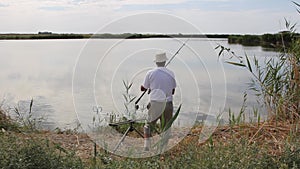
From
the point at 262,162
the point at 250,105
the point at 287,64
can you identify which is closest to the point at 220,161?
the point at 262,162

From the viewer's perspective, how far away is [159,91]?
4.92m

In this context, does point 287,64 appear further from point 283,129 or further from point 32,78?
point 32,78

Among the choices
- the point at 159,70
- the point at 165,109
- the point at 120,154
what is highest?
the point at 159,70

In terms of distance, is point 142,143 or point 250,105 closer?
point 142,143

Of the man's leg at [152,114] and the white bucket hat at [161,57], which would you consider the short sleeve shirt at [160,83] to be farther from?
the white bucket hat at [161,57]

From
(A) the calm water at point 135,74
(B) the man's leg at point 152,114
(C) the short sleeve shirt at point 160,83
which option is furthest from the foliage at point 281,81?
(B) the man's leg at point 152,114

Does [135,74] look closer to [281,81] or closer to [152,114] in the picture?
[152,114]

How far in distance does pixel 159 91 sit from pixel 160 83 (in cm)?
10

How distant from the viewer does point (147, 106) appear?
5.09 m

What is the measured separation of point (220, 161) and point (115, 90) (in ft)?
5.41

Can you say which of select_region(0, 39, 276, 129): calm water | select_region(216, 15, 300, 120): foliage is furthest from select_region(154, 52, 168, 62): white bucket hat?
select_region(216, 15, 300, 120): foliage

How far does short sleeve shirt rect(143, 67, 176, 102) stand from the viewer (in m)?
4.91

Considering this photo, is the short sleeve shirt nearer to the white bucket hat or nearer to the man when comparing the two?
Result: the man

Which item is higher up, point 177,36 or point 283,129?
point 177,36
